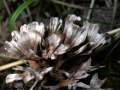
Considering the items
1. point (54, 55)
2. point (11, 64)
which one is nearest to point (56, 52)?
point (54, 55)

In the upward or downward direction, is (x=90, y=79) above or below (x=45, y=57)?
below

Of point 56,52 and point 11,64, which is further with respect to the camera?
point 11,64

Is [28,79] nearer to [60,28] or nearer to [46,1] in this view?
[60,28]

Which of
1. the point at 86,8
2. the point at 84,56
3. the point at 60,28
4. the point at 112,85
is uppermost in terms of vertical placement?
the point at 86,8

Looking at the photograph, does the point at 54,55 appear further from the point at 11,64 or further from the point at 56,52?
the point at 11,64

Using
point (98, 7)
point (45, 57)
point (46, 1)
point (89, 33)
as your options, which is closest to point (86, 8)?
point (98, 7)

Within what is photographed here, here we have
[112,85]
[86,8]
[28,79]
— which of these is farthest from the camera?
[86,8]

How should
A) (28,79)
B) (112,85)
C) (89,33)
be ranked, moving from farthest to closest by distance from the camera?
(112,85) < (89,33) < (28,79)

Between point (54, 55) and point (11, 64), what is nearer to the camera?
point (54, 55)
